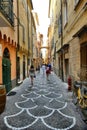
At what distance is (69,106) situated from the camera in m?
7.66

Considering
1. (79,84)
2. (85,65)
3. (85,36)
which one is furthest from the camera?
(85,65)

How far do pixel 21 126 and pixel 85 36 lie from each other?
14.2ft

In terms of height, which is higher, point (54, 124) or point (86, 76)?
point (86, 76)

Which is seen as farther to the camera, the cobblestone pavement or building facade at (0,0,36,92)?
building facade at (0,0,36,92)

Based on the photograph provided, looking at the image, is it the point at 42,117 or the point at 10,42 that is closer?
the point at 42,117

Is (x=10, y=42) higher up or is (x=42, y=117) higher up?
(x=10, y=42)

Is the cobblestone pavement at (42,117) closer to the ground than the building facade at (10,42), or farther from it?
closer to the ground

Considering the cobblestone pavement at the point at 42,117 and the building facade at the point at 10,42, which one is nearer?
the cobblestone pavement at the point at 42,117

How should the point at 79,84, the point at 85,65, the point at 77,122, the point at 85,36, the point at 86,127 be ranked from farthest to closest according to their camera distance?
the point at 85,65
the point at 85,36
the point at 79,84
the point at 77,122
the point at 86,127

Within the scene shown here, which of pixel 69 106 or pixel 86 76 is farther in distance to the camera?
pixel 86 76

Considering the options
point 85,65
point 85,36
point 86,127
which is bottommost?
point 86,127

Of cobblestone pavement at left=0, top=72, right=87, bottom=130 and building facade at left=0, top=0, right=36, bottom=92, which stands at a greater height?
building facade at left=0, top=0, right=36, bottom=92

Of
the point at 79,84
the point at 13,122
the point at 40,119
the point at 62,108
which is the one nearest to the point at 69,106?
the point at 62,108

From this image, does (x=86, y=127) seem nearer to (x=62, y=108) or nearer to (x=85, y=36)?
(x=62, y=108)
